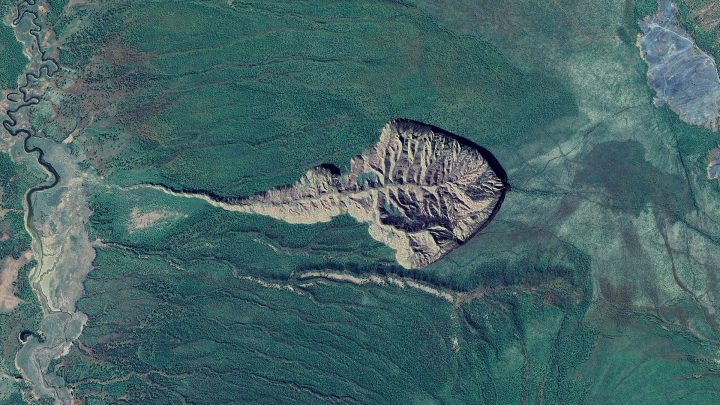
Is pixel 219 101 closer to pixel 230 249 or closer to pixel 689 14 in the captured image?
pixel 230 249

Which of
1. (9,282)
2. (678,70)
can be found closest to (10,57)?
(9,282)

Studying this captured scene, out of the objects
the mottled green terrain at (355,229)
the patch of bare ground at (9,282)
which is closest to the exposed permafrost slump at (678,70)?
the mottled green terrain at (355,229)

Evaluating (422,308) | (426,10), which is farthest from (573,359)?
(426,10)

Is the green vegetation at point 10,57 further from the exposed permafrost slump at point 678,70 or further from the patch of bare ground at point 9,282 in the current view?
the exposed permafrost slump at point 678,70

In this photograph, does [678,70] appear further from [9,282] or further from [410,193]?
[9,282]

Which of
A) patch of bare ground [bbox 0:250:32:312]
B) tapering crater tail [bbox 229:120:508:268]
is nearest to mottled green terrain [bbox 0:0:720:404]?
patch of bare ground [bbox 0:250:32:312]

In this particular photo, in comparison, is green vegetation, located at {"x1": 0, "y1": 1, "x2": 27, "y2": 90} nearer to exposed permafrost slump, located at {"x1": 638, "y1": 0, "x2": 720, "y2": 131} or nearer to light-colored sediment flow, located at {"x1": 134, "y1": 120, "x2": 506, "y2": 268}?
light-colored sediment flow, located at {"x1": 134, "y1": 120, "x2": 506, "y2": 268}

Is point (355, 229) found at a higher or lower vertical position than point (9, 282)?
higher
